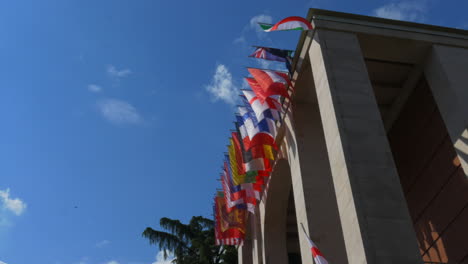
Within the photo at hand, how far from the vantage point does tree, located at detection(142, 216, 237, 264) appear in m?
33.2

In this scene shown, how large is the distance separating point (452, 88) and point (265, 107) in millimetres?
6206

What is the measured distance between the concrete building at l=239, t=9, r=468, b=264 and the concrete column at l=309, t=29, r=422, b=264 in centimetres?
3

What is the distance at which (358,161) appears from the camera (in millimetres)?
11703

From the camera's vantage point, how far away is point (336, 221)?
50.4ft

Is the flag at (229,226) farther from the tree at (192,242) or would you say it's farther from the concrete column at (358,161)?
the concrete column at (358,161)

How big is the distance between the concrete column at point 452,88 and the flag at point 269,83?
15.9ft

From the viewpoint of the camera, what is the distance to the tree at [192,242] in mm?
33250

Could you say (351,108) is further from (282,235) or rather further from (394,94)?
(282,235)

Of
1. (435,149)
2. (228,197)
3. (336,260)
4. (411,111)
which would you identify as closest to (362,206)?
(336,260)

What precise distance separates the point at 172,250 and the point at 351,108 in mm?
26184

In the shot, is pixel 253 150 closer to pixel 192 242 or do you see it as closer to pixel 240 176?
pixel 240 176

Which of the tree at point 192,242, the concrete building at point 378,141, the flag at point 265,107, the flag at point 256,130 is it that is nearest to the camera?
the concrete building at point 378,141

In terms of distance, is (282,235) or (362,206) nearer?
(362,206)

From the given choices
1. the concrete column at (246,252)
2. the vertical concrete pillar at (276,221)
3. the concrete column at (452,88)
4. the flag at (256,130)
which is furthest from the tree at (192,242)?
the concrete column at (452,88)
